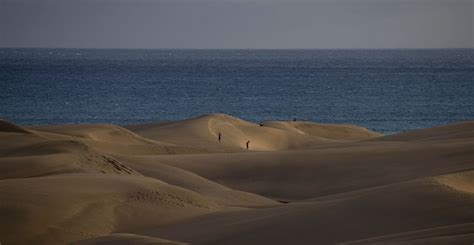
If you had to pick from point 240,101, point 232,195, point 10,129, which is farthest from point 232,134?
point 240,101

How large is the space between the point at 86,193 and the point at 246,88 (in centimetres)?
8116

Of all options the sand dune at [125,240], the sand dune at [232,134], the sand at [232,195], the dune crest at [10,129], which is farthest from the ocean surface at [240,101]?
the sand dune at [125,240]

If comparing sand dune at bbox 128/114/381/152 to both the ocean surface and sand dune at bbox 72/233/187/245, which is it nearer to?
the ocean surface

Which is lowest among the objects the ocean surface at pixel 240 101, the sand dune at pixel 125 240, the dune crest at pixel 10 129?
the ocean surface at pixel 240 101

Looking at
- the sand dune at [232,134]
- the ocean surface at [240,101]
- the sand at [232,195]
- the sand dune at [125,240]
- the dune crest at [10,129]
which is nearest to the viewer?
the sand dune at [125,240]

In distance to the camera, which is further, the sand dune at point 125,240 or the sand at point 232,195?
the sand at point 232,195

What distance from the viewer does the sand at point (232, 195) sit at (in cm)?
1269

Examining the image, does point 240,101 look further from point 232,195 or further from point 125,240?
point 125,240

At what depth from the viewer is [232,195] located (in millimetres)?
18547

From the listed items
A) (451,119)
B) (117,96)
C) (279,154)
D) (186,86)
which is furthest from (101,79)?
(279,154)

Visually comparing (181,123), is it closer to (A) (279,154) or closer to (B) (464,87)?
(A) (279,154)

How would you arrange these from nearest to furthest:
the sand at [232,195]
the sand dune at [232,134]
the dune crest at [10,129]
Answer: the sand at [232,195] → the dune crest at [10,129] → the sand dune at [232,134]

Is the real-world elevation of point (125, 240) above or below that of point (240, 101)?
above

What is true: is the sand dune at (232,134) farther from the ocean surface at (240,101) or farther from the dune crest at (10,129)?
the ocean surface at (240,101)
